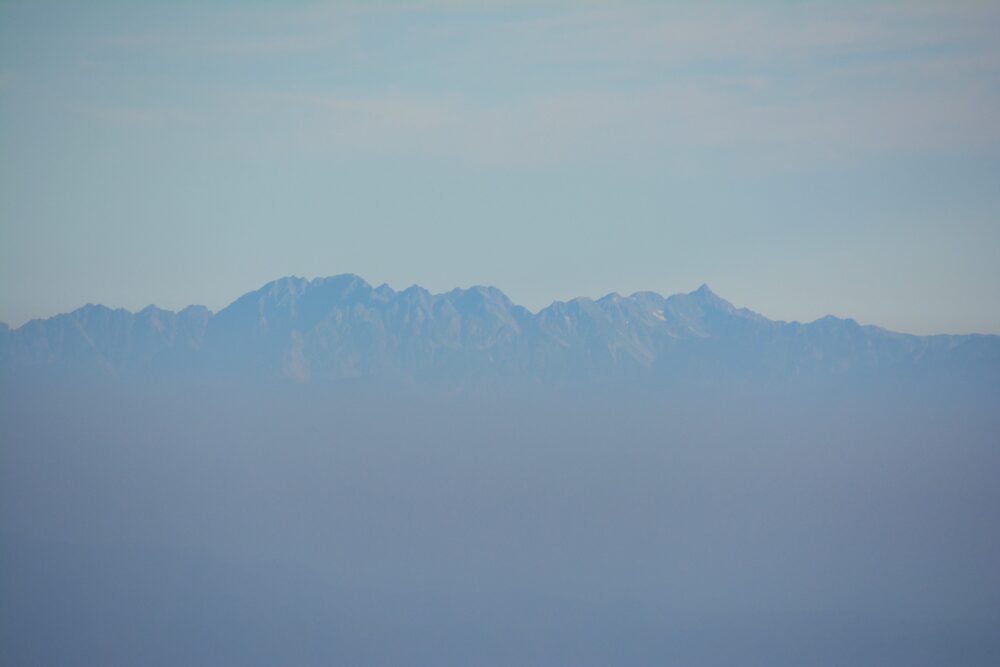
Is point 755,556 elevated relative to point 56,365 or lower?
lower

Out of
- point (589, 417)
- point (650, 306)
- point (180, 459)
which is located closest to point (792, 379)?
point (650, 306)

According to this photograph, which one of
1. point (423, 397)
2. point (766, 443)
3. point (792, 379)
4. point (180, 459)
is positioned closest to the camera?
point (180, 459)

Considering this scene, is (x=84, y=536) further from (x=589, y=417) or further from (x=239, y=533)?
(x=589, y=417)

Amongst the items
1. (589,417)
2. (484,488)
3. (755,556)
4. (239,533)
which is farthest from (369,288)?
(755,556)

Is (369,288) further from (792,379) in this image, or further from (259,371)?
(792,379)

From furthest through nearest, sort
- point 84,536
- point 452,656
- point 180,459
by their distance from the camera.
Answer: point 180,459 → point 84,536 → point 452,656

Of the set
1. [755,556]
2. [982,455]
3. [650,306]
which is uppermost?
[650,306]

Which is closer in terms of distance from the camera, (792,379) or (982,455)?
(982,455)
